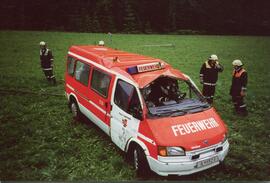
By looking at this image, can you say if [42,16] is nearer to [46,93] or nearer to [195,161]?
[46,93]

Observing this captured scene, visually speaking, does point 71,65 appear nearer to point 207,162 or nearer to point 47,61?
point 47,61

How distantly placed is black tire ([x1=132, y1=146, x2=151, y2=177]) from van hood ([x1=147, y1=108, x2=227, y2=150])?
1.86 ft

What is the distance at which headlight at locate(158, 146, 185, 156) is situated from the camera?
5363mm

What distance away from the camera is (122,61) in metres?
7.19

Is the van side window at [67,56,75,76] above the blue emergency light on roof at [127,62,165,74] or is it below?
below

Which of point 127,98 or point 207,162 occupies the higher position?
point 127,98

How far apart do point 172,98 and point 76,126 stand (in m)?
2.89

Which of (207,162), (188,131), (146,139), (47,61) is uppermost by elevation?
(47,61)

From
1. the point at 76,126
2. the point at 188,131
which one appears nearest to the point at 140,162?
the point at 188,131

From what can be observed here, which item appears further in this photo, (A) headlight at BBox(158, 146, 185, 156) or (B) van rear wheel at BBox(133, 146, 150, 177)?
(B) van rear wheel at BBox(133, 146, 150, 177)

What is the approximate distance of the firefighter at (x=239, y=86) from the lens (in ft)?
27.5

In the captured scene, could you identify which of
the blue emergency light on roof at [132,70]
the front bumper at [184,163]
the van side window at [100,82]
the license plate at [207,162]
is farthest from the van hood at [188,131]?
the van side window at [100,82]

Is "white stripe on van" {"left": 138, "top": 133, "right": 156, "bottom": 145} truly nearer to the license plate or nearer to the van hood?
the van hood

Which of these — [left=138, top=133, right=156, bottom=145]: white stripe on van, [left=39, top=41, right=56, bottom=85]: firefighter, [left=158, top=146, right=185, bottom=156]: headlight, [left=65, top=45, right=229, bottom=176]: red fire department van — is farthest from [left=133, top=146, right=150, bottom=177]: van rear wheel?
[left=39, top=41, right=56, bottom=85]: firefighter
